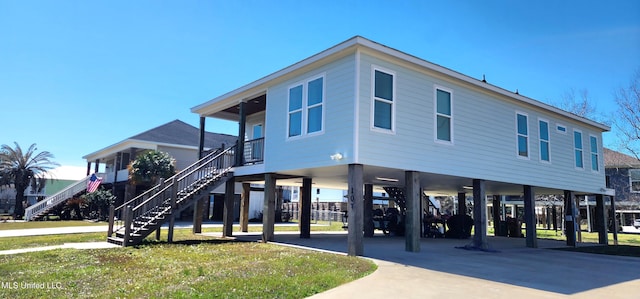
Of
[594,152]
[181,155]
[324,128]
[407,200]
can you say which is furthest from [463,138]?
[181,155]

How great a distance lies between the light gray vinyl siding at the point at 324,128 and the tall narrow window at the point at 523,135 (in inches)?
299

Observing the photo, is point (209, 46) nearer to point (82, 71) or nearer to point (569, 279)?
point (82, 71)

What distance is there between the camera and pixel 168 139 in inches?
1188

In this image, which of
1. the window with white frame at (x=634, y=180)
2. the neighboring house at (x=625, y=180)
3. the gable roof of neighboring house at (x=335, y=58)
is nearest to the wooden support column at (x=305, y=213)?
the gable roof of neighboring house at (x=335, y=58)

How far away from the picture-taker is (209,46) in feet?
51.6

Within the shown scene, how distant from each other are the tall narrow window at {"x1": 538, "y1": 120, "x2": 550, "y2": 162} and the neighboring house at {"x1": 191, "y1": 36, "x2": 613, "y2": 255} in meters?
0.04

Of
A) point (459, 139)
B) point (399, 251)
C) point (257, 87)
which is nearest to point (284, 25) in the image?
point (257, 87)

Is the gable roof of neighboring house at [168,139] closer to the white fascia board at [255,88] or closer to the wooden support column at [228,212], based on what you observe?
the white fascia board at [255,88]

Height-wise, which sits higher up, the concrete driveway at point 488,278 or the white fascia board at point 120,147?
the white fascia board at point 120,147

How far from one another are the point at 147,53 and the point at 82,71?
387 cm

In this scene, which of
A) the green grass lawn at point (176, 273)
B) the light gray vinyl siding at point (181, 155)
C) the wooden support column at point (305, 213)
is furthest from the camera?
the light gray vinyl siding at point (181, 155)

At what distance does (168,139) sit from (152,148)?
6.29 ft

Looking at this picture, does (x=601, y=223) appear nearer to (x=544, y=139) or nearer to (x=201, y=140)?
(x=544, y=139)

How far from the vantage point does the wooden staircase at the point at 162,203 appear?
1164 cm
